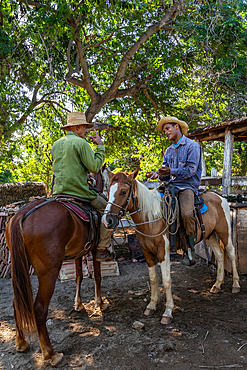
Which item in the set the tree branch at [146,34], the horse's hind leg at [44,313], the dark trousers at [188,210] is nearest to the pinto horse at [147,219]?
the dark trousers at [188,210]

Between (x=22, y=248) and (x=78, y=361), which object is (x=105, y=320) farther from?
(x=22, y=248)

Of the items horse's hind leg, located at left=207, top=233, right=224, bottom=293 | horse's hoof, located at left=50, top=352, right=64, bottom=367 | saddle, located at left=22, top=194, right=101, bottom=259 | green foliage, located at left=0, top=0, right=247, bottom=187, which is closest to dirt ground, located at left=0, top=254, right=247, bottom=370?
horse's hoof, located at left=50, top=352, right=64, bottom=367

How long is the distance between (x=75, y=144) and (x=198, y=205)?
2336mm

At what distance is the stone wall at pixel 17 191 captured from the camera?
7.47m

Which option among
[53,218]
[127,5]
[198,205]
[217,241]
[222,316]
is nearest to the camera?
[53,218]

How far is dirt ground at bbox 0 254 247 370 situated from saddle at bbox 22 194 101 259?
1.10 m

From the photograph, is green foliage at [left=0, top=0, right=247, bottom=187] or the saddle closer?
the saddle

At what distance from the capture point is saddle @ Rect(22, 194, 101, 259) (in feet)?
11.1

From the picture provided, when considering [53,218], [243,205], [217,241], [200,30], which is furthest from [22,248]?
[200,30]

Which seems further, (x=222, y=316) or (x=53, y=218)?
(x=222, y=316)

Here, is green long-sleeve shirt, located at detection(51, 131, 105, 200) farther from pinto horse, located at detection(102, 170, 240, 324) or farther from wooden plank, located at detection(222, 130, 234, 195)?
wooden plank, located at detection(222, 130, 234, 195)

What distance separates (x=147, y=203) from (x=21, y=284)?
6.67ft

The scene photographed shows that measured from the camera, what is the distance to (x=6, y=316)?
13.4 ft

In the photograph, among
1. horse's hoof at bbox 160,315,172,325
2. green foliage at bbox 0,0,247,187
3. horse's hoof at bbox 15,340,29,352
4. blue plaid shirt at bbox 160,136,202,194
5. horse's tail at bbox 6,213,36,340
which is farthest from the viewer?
green foliage at bbox 0,0,247,187
